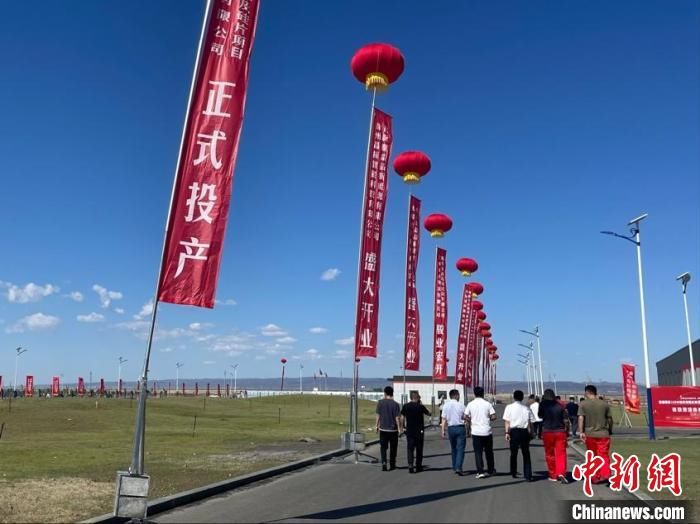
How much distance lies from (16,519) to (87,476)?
172 inches

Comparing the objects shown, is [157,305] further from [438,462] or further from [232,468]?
[438,462]

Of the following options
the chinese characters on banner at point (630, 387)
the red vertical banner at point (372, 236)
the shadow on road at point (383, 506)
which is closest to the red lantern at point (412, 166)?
the red vertical banner at point (372, 236)

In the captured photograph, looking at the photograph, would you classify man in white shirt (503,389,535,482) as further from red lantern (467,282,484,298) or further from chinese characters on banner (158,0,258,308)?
red lantern (467,282,484,298)

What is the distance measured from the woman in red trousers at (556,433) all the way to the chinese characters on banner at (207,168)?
21.9 feet

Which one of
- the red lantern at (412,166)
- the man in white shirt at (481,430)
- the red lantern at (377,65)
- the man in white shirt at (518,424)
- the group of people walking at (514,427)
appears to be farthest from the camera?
the red lantern at (412,166)

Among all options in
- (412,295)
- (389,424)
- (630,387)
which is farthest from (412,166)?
(630,387)

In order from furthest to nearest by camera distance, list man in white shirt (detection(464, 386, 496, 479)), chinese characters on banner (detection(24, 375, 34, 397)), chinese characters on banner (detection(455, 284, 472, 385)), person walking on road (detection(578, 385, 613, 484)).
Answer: chinese characters on banner (detection(24, 375, 34, 397))
chinese characters on banner (detection(455, 284, 472, 385))
man in white shirt (detection(464, 386, 496, 479))
person walking on road (detection(578, 385, 613, 484))

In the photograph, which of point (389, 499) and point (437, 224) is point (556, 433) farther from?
point (437, 224)

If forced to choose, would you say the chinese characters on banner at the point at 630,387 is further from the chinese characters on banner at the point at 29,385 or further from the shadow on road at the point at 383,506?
the chinese characters on banner at the point at 29,385

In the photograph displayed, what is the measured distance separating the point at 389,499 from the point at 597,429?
4.19m

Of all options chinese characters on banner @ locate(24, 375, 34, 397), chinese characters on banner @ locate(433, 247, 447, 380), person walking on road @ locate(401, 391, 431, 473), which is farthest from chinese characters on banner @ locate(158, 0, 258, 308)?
chinese characters on banner @ locate(24, 375, 34, 397)

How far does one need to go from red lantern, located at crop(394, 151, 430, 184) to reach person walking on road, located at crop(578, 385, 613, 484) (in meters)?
12.8

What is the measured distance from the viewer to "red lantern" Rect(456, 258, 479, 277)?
43.7m

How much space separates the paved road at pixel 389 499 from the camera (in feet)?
27.1
